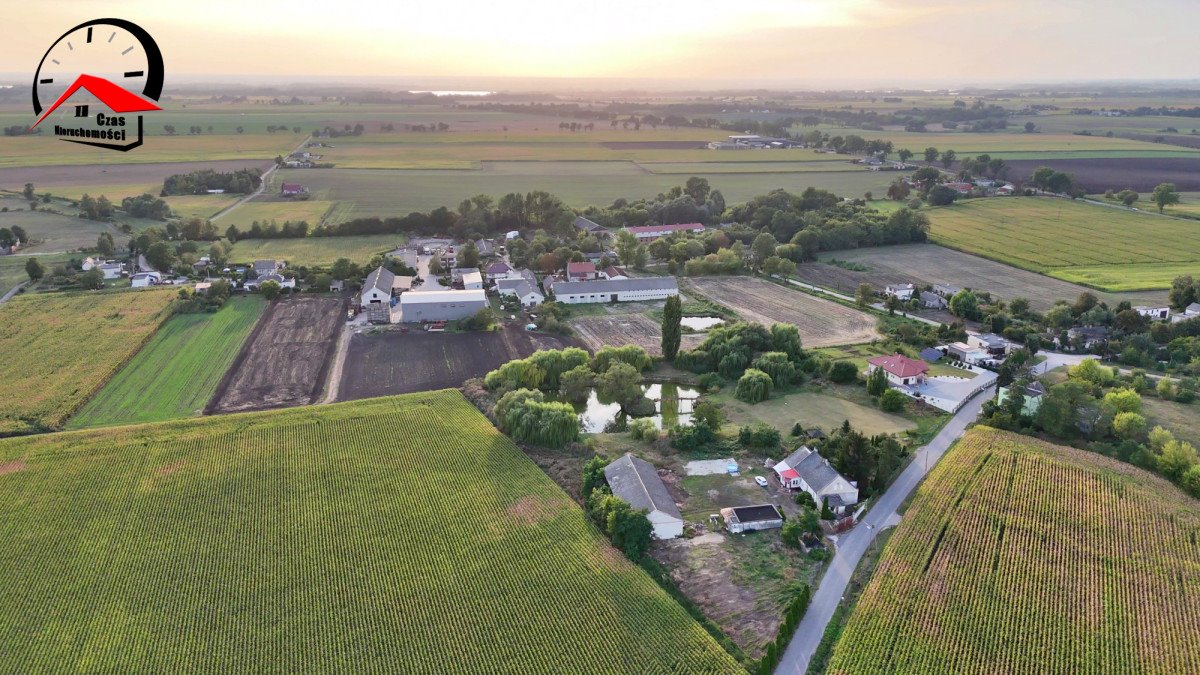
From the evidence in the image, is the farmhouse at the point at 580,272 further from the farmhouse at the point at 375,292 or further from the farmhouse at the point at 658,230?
the farmhouse at the point at 375,292

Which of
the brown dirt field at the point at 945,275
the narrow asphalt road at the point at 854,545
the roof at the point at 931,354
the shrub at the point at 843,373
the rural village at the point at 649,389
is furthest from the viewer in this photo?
the brown dirt field at the point at 945,275

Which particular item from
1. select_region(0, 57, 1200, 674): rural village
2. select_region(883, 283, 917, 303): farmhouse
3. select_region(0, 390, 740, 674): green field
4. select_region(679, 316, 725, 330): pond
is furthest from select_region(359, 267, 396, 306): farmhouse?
select_region(883, 283, 917, 303): farmhouse

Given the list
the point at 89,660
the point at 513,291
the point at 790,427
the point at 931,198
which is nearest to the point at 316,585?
the point at 89,660

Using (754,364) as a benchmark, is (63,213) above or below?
above

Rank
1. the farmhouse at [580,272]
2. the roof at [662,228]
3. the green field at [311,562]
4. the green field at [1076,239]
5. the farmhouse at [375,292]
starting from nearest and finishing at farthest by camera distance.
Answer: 1. the green field at [311,562]
2. the farmhouse at [375,292]
3. the farmhouse at [580,272]
4. the green field at [1076,239]
5. the roof at [662,228]

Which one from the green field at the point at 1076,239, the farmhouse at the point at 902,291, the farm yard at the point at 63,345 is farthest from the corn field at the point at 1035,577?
the farm yard at the point at 63,345

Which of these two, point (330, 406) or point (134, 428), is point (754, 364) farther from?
point (134, 428)

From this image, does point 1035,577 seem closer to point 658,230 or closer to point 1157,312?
point 1157,312

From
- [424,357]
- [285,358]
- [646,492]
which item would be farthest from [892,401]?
[285,358]
